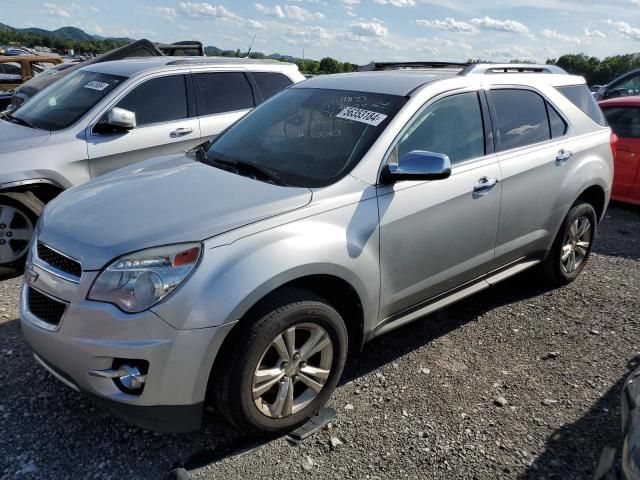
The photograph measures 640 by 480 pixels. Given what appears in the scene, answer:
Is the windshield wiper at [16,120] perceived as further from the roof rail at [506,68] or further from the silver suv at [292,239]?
the roof rail at [506,68]

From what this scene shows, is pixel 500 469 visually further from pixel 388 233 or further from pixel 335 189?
pixel 335 189

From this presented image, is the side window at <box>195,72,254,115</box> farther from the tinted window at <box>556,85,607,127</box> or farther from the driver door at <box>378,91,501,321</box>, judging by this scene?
the tinted window at <box>556,85,607,127</box>

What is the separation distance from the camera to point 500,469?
8.86ft

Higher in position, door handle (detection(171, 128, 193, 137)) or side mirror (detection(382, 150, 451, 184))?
side mirror (detection(382, 150, 451, 184))

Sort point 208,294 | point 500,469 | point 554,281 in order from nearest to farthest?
point 208,294 → point 500,469 → point 554,281

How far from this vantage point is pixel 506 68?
13.4 feet

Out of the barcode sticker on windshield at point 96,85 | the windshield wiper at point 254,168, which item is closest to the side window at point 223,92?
the barcode sticker on windshield at point 96,85

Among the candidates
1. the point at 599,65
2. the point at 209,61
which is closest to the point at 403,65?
the point at 209,61

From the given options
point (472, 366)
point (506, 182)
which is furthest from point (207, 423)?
point (506, 182)

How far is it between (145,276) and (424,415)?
168cm

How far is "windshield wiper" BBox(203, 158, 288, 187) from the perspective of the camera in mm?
3036

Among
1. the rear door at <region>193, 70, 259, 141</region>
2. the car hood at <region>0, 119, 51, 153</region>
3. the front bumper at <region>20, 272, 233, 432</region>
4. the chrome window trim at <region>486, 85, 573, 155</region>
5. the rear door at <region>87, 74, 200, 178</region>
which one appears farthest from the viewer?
the rear door at <region>193, 70, 259, 141</region>

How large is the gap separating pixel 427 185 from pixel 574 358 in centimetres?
159

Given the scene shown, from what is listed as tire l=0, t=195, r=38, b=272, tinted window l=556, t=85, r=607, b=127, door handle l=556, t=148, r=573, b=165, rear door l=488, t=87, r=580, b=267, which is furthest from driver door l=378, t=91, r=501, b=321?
tire l=0, t=195, r=38, b=272
